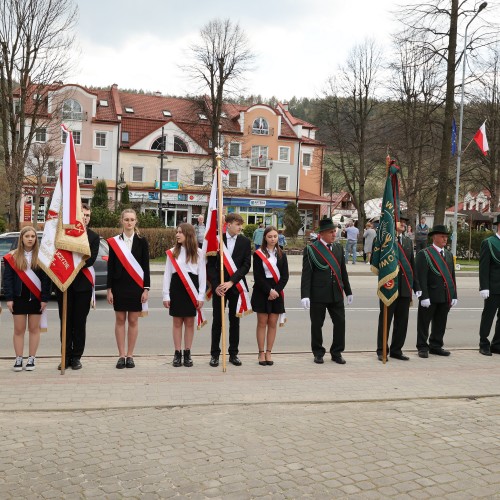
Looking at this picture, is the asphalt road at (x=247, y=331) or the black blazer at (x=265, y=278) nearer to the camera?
the black blazer at (x=265, y=278)

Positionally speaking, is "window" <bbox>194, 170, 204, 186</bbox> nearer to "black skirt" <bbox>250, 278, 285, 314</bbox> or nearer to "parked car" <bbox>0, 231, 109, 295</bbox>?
"parked car" <bbox>0, 231, 109, 295</bbox>

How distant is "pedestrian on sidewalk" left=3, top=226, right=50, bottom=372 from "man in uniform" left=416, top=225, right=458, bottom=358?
5.00m

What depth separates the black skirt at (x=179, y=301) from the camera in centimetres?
748

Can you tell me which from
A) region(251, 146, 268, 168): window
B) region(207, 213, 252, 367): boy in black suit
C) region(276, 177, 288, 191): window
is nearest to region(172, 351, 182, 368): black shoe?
region(207, 213, 252, 367): boy in black suit

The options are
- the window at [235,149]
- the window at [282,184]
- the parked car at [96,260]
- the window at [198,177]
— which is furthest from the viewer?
the window at [282,184]

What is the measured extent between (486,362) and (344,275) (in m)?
2.32

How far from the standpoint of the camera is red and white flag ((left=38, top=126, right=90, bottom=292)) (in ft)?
23.2

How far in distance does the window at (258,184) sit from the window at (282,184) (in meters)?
1.65

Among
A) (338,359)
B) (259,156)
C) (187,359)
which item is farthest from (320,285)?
(259,156)

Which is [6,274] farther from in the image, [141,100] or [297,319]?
[141,100]

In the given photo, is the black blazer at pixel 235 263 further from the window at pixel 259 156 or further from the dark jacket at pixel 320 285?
the window at pixel 259 156

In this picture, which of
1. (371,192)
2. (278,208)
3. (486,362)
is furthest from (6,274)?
(371,192)

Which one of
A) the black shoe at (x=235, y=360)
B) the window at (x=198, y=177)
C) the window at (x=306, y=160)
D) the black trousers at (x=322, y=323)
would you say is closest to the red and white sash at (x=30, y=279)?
the black shoe at (x=235, y=360)

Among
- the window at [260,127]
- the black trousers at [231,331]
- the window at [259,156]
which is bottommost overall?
the black trousers at [231,331]
